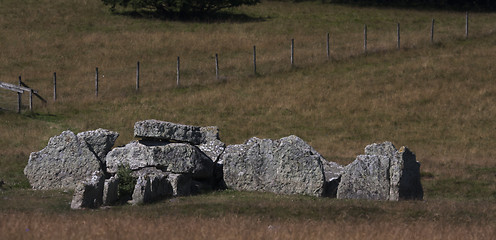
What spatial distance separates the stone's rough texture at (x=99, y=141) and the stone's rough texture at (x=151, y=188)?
2146mm

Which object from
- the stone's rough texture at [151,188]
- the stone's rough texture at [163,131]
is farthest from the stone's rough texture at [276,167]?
the stone's rough texture at [151,188]

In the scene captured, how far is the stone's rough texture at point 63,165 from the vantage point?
23297mm

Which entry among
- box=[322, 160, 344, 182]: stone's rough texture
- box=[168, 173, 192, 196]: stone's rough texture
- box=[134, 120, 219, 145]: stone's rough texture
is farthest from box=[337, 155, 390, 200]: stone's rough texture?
box=[134, 120, 219, 145]: stone's rough texture

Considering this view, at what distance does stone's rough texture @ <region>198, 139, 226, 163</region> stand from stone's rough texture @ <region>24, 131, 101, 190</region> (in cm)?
330

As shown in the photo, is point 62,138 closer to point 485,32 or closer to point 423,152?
point 423,152

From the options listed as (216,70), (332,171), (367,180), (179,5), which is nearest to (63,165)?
(332,171)

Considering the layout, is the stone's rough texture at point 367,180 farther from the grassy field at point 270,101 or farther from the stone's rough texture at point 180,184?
the stone's rough texture at point 180,184

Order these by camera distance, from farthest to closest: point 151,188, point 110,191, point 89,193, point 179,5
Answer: point 179,5
point 151,188
point 110,191
point 89,193

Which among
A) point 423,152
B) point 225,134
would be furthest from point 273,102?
point 423,152

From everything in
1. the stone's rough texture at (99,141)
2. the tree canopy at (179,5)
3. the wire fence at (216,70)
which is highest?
the tree canopy at (179,5)

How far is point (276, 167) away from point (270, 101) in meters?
19.2

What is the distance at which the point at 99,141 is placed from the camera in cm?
2408

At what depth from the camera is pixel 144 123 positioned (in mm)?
23156

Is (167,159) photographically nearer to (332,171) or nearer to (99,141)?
(99,141)
